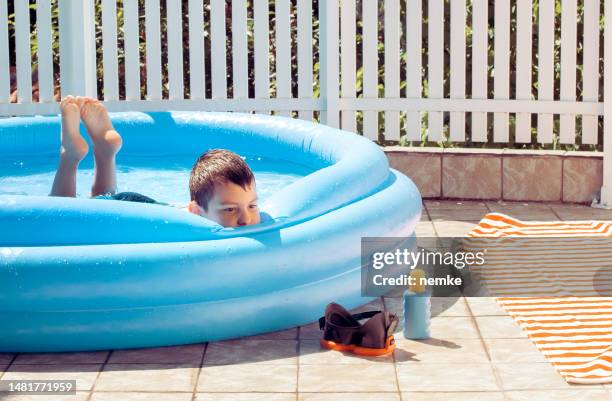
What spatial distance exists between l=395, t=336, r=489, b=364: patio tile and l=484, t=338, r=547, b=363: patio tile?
3 centimetres

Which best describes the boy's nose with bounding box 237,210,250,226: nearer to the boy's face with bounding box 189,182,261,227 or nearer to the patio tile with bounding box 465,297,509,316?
the boy's face with bounding box 189,182,261,227

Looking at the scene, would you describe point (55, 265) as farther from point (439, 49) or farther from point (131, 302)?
point (439, 49)

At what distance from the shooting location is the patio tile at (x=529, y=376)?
391 cm

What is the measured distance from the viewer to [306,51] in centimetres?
751

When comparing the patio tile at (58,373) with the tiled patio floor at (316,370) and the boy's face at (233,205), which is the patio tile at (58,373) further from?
the boy's face at (233,205)

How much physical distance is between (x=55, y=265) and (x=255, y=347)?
74cm

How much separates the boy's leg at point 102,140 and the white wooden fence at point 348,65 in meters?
1.66

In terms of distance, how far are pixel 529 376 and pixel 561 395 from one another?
20 cm

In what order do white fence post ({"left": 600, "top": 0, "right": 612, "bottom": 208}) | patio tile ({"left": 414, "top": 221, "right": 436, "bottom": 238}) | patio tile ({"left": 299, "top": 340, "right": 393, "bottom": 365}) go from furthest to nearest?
white fence post ({"left": 600, "top": 0, "right": 612, "bottom": 208})
patio tile ({"left": 414, "top": 221, "right": 436, "bottom": 238})
patio tile ({"left": 299, "top": 340, "right": 393, "bottom": 365})

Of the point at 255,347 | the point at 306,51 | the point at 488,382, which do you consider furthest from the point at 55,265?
the point at 306,51

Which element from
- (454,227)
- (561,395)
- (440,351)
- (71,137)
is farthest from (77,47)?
(561,395)

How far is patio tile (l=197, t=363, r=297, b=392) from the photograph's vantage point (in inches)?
154

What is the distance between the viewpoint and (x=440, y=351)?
4.29 meters

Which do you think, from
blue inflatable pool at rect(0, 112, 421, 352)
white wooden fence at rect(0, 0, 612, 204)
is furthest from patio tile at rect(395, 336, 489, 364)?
white wooden fence at rect(0, 0, 612, 204)
